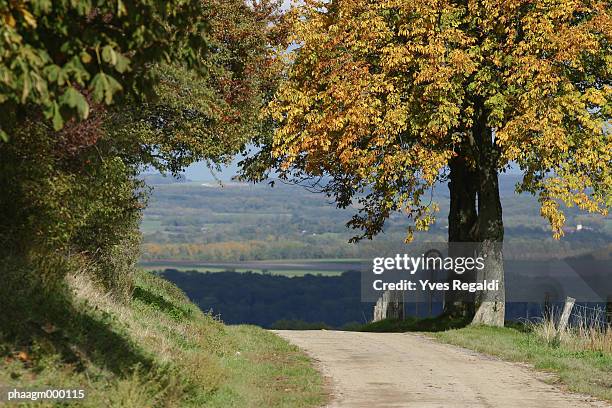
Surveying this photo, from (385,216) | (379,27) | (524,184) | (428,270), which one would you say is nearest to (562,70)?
(524,184)

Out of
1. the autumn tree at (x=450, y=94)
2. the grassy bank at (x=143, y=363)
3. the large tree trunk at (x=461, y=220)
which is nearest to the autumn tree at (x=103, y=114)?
the grassy bank at (x=143, y=363)

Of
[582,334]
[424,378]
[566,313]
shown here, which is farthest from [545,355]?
[424,378]

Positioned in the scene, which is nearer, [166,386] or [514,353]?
[166,386]

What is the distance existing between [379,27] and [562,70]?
5.20m

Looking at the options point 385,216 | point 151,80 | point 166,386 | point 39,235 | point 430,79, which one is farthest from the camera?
point 385,216

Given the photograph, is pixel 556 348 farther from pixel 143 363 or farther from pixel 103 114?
pixel 103 114

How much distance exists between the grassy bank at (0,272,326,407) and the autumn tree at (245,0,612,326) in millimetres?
7498

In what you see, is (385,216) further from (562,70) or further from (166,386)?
(166,386)

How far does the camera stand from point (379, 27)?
2647 centimetres

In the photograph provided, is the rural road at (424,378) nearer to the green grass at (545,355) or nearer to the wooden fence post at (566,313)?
the green grass at (545,355)

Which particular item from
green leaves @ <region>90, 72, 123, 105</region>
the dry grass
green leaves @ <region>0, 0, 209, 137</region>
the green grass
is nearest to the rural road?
the green grass

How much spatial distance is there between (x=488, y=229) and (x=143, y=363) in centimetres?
1717

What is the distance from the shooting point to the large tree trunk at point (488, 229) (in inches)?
1145

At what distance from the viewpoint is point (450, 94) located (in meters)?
26.1
